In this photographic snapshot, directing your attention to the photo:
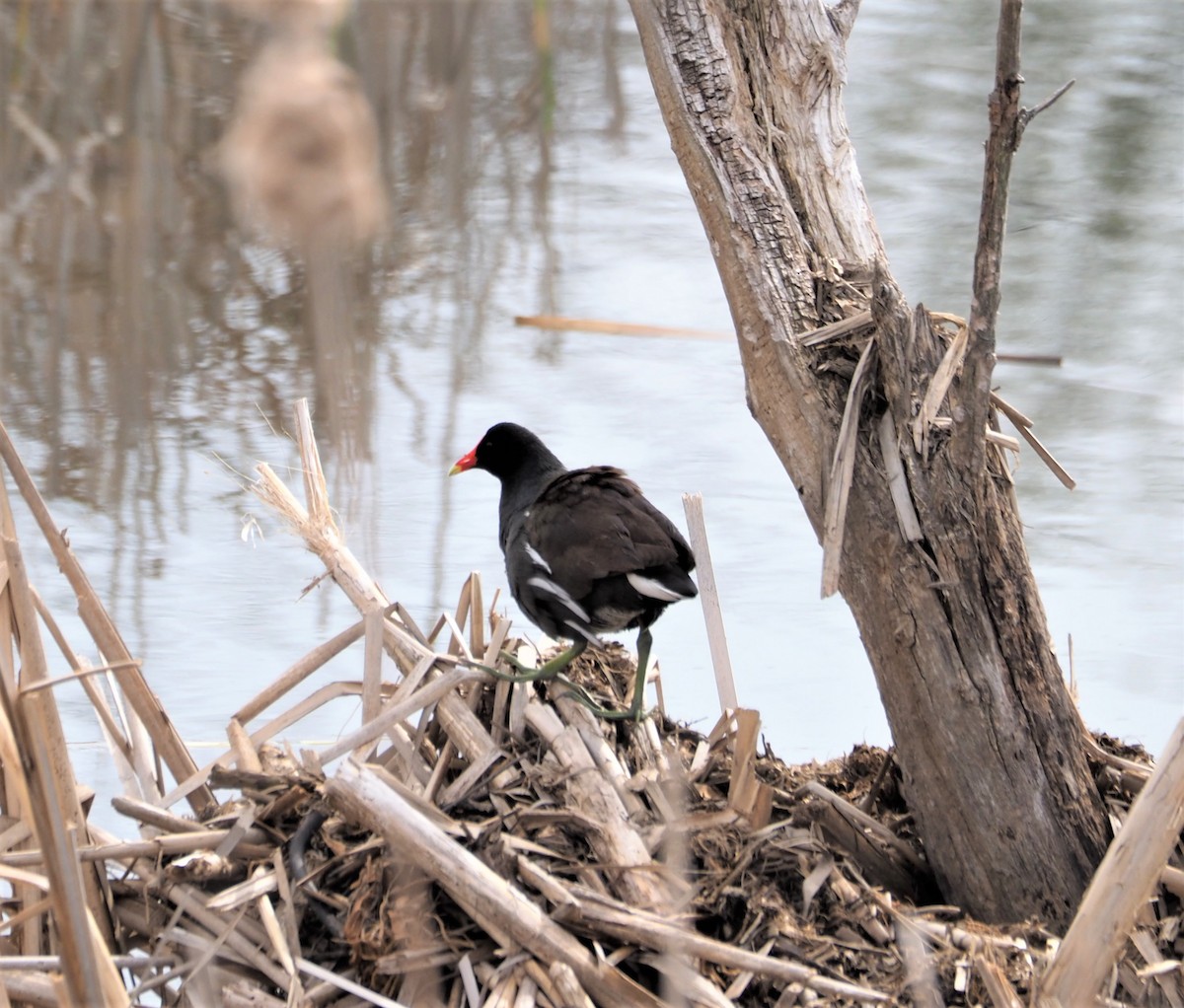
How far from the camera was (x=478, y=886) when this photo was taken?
4.04ft

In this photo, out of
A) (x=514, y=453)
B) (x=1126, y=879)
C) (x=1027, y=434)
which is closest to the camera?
(x=1126, y=879)

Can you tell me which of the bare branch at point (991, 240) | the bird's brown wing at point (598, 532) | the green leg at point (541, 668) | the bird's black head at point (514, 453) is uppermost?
the bare branch at point (991, 240)

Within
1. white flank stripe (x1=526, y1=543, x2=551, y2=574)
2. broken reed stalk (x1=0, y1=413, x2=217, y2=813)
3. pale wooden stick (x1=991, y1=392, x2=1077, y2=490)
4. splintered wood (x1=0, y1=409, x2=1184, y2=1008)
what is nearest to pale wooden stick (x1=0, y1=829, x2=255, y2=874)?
splintered wood (x1=0, y1=409, x2=1184, y2=1008)

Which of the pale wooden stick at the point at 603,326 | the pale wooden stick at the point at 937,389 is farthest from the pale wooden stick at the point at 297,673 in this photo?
the pale wooden stick at the point at 603,326

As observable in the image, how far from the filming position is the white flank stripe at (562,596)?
162cm

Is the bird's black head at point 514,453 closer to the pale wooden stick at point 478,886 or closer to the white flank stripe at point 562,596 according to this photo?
the white flank stripe at point 562,596

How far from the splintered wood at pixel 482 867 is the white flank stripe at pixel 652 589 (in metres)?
0.14

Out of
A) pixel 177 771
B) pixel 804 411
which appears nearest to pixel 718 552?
pixel 804 411

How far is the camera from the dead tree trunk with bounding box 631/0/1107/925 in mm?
1423

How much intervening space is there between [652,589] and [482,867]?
439mm

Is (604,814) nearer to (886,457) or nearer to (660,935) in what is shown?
(660,935)

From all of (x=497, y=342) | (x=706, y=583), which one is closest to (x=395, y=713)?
(x=706, y=583)

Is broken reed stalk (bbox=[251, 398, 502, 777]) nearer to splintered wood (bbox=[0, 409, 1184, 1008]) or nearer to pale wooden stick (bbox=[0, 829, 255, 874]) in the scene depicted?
splintered wood (bbox=[0, 409, 1184, 1008])

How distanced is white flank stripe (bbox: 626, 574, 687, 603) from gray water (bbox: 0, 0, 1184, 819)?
0.31 m
